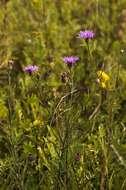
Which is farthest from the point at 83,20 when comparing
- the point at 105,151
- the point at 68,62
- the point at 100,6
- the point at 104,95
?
the point at 105,151

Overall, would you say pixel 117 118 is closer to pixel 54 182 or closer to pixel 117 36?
pixel 54 182

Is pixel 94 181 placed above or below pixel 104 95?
below

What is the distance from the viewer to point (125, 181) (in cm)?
158

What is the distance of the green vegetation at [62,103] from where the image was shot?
1.57 metres

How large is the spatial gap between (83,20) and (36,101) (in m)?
1.37

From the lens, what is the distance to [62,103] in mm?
1573

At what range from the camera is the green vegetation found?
61.9 inches

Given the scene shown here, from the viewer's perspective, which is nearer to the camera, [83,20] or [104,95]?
[104,95]

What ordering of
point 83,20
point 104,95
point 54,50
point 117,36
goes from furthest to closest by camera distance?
point 83,20, point 117,36, point 54,50, point 104,95

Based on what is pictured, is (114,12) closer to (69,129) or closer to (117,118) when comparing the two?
(117,118)

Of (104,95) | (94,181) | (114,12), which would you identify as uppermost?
(114,12)

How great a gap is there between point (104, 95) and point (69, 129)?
2.19ft

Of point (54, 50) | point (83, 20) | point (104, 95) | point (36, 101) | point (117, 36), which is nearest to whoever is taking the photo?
point (36, 101)

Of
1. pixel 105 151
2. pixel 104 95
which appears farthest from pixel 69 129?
pixel 104 95
